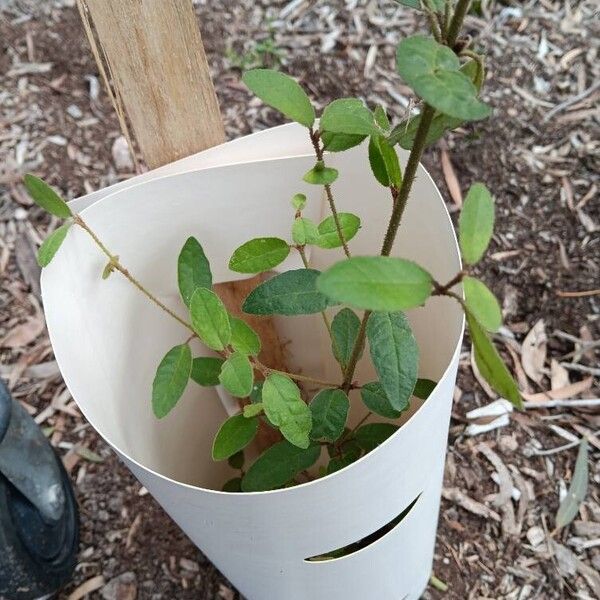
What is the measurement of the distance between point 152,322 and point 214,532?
26cm

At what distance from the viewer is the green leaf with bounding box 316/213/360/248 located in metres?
0.58

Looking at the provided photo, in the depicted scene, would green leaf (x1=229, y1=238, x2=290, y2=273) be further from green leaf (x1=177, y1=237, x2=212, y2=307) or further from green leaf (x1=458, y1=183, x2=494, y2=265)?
green leaf (x1=458, y1=183, x2=494, y2=265)

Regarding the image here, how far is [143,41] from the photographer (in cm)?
62

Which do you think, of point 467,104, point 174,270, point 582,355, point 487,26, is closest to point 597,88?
point 487,26

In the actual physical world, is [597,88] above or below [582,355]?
above

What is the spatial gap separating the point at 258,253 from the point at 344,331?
12 cm

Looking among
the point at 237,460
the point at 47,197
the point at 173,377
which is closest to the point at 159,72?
the point at 47,197

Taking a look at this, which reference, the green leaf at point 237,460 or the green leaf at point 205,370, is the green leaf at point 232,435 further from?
the green leaf at point 237,460

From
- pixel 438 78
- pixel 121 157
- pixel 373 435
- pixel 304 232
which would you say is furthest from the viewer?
pixel 121 157

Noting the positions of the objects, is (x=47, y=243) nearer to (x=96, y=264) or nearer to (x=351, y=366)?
(x=96, y=264)

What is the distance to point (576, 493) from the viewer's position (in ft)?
Answer: 3.35

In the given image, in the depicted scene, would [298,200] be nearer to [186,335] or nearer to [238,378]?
[238,378]

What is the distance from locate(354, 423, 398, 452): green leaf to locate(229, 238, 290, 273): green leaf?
8.2 inches

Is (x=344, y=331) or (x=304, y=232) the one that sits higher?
(x=304, y=232)
